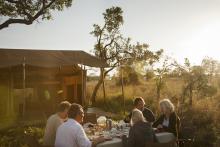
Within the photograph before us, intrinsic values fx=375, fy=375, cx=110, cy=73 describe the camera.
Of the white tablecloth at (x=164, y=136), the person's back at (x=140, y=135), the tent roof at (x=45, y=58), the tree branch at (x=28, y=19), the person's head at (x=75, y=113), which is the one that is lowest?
the white tablecloth at (x=164, y=136)

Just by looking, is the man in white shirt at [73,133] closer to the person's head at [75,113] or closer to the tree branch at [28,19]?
the person's head at [75,113]

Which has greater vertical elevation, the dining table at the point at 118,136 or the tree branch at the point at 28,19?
the tree branch at the point at 28,19

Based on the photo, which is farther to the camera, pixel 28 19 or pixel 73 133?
pixel 28 19

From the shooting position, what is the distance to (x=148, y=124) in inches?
230

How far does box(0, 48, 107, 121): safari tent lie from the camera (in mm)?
14411

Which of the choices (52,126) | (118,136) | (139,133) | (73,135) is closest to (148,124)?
(139,133)

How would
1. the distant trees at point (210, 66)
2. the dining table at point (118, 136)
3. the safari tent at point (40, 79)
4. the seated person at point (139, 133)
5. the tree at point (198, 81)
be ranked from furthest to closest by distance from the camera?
the distant trees at point (210, 66) → the tree at point (198, 81) → the safari tent at point (40, 79) → the dining table at point (118, 136) → the seated person at point (139, 133)

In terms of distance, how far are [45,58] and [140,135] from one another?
940cm

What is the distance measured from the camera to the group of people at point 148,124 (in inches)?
227

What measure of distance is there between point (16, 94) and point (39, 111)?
47.7 inches

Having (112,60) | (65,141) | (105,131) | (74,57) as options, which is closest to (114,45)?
(112,60)

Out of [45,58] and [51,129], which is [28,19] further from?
[51,129]

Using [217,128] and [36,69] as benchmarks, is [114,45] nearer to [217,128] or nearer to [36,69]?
[36,69]

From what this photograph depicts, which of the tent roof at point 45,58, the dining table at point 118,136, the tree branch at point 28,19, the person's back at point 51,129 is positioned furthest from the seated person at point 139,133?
the tree branch at point 28,19
